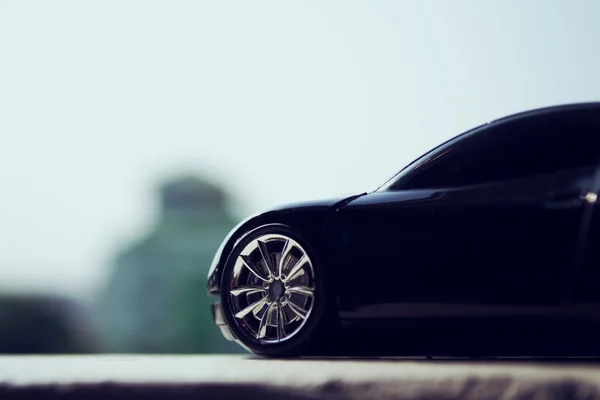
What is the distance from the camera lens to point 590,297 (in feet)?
13.2

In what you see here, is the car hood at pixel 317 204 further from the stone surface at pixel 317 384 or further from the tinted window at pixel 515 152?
the stone surface at pixel 317 384

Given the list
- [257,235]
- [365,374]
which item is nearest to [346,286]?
[257,235]

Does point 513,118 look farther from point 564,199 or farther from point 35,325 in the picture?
point 35,325

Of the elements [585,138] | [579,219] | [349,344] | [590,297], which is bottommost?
[349,344]

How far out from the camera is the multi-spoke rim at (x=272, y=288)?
4527 mm

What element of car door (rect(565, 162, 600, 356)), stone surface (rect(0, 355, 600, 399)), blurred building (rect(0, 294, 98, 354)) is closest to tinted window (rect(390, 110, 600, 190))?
car door (rect(565, 162, 600, 356))

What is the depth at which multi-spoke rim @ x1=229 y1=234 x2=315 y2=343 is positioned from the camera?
14.9 ft

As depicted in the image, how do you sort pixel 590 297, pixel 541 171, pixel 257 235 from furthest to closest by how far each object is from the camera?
pixel 257 235 < pixel 541 171 < pixel 590 297

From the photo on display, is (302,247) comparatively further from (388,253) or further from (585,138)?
(585,138)

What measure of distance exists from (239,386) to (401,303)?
1572mm

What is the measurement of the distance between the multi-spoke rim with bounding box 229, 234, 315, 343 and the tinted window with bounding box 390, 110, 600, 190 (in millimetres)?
684

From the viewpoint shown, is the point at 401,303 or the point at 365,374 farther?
the point at 401,303

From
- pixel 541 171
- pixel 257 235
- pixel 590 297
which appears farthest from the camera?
pixel 257 235

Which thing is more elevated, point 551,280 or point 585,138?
point 585,138
